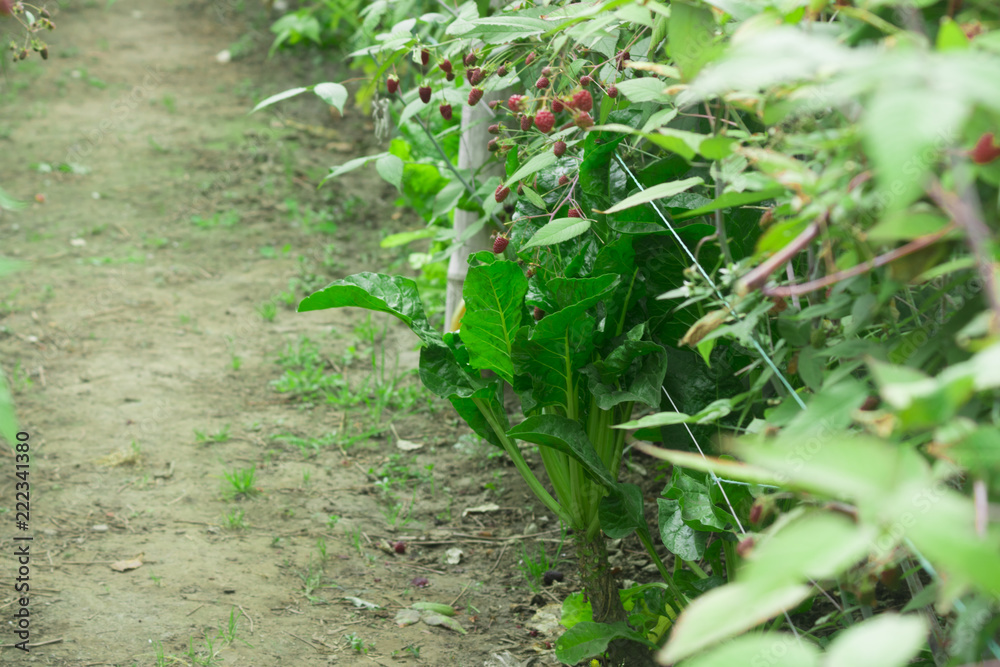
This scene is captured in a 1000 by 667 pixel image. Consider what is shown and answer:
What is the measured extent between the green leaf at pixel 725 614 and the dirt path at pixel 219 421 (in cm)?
128

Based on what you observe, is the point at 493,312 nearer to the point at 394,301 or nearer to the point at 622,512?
the point at 394,301

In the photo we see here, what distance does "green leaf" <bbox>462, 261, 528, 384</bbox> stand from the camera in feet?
5.16

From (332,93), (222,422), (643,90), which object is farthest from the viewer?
(222,422)

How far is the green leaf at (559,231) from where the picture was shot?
1433mm

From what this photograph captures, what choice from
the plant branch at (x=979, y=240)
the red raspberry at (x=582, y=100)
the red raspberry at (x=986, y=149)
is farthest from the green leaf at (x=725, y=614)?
the red raspberry at (x=582, y=100)

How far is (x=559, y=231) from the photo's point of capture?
145 cm

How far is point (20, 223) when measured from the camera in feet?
12.3

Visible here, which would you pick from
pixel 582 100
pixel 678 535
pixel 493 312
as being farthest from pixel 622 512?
pixel 582 100

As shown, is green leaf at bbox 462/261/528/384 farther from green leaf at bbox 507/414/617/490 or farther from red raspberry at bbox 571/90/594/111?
red raspberry at bbox 571/90/594/111

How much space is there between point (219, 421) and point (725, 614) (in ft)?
7.59

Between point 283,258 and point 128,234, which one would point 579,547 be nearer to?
point 283,258

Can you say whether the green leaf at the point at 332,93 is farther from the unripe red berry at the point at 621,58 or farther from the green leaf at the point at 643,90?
the green leaf at the point at 643,90

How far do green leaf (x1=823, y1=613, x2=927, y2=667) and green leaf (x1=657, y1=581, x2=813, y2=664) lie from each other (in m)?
0.05

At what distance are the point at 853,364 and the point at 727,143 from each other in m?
0.29
